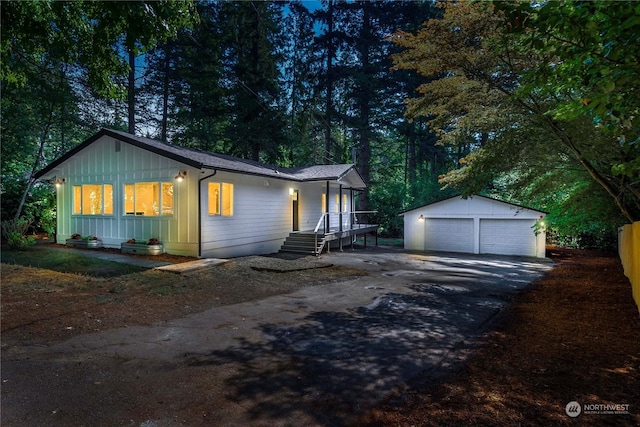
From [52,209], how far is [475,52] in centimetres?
1848

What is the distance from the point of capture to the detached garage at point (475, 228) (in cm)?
1510

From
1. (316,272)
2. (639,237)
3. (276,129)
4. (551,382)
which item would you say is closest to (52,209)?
(276,129)

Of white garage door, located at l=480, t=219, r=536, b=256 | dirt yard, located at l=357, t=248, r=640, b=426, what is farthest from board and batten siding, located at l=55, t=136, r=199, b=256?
white garage door, located at l=480, t=219, r=536, b=256

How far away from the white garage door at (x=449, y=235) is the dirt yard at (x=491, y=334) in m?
6.64

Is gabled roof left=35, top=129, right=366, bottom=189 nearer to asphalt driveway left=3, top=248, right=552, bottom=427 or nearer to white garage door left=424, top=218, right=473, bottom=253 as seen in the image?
white garage door left=424, top=218, right=473, bottom=253

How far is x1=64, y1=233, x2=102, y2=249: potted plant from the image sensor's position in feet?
39.8

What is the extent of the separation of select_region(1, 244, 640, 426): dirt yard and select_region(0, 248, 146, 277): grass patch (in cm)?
25

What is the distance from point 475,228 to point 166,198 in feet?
46.2

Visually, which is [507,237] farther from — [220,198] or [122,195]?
[122,195]

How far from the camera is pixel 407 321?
17.3 ft

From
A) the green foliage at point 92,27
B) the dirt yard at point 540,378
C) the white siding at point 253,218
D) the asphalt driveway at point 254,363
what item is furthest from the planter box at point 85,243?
the dirt yard at point 540,378

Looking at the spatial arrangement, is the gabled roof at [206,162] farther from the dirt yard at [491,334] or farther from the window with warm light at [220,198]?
the dirt yard at [491,334]

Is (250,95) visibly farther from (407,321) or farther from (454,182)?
(407,321)

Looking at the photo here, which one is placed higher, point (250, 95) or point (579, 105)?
point (250, 95)
